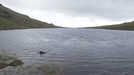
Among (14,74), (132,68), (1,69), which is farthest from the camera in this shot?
(132,68)

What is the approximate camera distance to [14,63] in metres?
33.9

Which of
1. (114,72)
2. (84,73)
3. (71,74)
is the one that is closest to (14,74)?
(71,74)

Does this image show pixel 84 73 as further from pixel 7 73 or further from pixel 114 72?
pixel 7 73

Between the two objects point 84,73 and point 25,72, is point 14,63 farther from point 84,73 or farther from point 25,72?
point 84,73

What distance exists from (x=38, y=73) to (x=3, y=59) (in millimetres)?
12307

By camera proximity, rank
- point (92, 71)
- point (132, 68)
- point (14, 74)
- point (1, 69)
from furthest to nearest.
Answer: point (132, 68) → point (92, 71) → point (1, 69) → point (14, 74)

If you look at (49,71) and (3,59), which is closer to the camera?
(49,71)

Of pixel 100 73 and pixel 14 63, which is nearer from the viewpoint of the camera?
pixel 100 73

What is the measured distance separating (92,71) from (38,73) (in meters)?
10.2

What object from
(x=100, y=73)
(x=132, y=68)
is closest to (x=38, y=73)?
(x=100, y=73)

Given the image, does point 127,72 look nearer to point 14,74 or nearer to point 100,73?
point 100,73

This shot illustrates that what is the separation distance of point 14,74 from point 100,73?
46.6 ft

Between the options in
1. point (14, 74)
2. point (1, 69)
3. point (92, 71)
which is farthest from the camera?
point (92, 71)

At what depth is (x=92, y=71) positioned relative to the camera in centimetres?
3238
